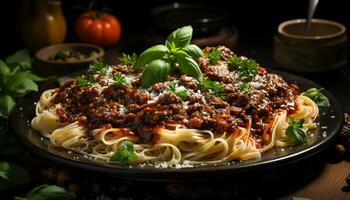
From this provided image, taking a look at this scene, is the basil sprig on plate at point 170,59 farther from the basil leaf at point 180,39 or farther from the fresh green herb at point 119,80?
the fresh green herb at point 119,80

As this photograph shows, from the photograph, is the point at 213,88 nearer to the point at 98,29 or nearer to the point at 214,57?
the point at 214,57

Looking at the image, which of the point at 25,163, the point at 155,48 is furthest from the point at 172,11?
the point at 25,163

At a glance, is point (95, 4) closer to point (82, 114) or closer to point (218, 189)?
point (82, 114)

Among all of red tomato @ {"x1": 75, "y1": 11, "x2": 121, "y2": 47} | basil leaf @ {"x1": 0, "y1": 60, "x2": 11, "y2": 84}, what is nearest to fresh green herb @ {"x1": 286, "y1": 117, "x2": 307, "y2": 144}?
basil leaf @ {"x1": 0, "y1": 60, "x2": 11, "y2": 84}

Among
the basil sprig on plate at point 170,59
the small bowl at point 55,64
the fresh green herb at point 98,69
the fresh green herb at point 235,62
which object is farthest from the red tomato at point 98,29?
the fresh green herb at point 235,62

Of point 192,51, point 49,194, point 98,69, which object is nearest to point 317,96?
point 192,51

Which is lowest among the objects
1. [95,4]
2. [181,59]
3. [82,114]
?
[95,4]
